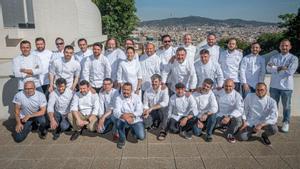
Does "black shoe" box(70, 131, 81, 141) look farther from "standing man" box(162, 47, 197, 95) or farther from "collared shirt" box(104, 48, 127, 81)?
"standing man" box(162, 47, 197, 95)

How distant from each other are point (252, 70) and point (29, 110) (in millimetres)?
5302

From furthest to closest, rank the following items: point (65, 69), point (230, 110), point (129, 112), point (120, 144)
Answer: point (65, 69), point (230, 110), point (129, 112), point (120, 144)

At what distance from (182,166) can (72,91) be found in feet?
10.5

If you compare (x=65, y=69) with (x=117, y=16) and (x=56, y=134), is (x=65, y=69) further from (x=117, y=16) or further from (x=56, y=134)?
(x=117, y=16)

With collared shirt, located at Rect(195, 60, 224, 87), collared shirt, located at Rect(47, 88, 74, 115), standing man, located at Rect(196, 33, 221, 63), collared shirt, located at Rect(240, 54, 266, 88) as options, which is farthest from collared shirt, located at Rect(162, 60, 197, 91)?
collared shirt, located at Rect(47, 88, 74, 115)

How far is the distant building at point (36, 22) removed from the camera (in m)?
14.7

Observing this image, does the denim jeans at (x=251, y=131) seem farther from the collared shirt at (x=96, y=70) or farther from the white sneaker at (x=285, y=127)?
the collared shirt at (x=96, y=70)

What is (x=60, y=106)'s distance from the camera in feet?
19.5

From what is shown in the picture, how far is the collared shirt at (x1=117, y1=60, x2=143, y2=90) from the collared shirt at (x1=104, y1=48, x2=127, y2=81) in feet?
1.35

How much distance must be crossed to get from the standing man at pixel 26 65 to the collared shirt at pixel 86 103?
127 cm

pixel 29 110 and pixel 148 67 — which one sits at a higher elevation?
pixel 148 67

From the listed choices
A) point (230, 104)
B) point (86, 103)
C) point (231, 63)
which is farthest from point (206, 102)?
point (86, 103)

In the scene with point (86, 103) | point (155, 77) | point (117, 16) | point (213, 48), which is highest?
point (117, 16)

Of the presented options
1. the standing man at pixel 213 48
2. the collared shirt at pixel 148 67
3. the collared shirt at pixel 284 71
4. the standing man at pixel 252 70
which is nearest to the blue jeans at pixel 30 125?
Result: the collared shirt at pixel 148 67
